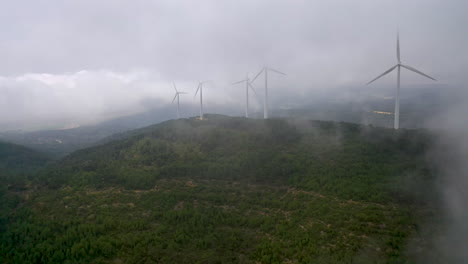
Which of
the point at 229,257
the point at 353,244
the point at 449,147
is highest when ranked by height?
the point at 449,147

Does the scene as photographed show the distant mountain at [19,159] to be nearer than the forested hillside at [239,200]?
No

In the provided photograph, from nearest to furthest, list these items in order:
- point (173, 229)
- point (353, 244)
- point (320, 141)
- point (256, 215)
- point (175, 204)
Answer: point (353, 244), point (173, 229), point (256, 215), point (175, 204), point (320, 141)

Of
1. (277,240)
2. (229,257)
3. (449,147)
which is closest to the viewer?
(229,257)

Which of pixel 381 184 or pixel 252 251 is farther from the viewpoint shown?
pixel 381 184

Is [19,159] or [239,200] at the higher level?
[19,159]

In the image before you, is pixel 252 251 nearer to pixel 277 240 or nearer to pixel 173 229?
pixel 277 240

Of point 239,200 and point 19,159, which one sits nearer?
point 239,200

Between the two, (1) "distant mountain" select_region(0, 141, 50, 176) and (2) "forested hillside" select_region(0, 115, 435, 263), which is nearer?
(2) "forested hillside" select_region(0, 115, 435, 263)

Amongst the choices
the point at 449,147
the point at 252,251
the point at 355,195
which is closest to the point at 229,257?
the point at 252,251
